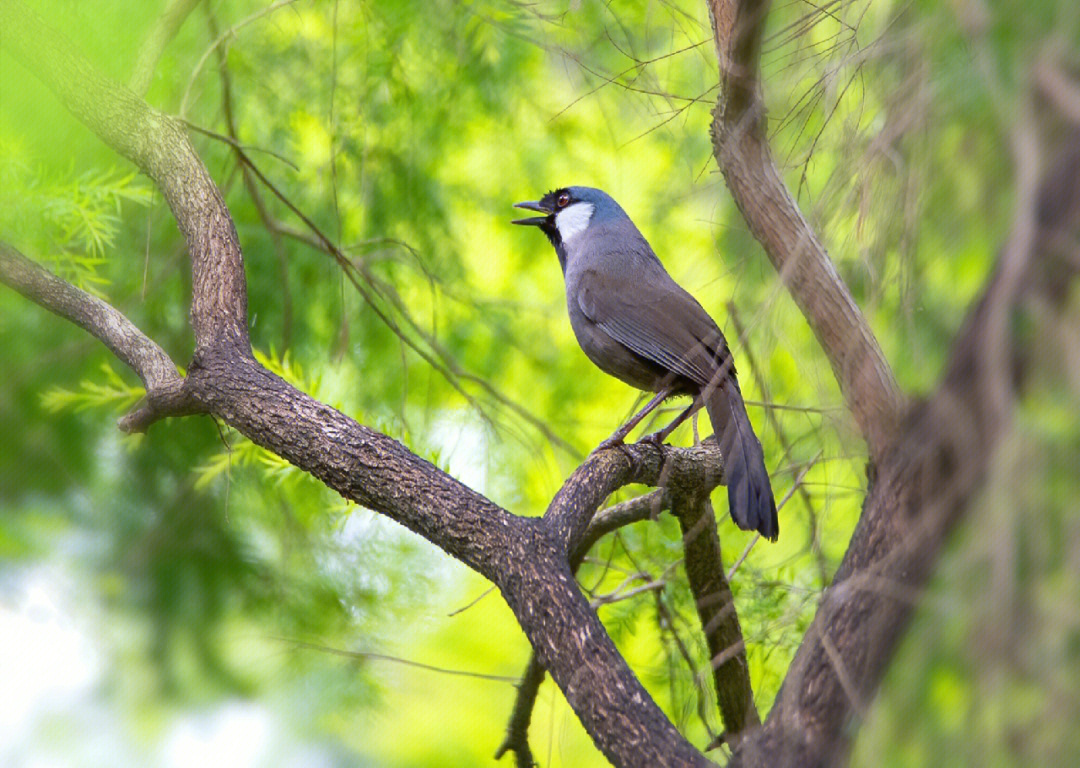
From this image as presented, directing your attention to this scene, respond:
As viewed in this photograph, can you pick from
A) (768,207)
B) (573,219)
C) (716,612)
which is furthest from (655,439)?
(573,219)

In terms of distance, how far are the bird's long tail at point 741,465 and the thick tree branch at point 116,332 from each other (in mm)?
1090

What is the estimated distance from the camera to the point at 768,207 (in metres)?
1.68

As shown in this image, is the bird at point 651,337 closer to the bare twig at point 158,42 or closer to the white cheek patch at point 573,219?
the white cheek patch at point 573,219

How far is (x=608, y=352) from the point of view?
96.1 inches

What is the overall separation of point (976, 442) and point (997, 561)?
0.21 m

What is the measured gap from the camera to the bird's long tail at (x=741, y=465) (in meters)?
1.79

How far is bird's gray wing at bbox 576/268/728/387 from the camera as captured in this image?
Answer: 88.5 inches

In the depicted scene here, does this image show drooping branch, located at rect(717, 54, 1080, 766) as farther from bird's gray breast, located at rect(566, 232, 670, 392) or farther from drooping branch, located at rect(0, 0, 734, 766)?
bird's gray breast, located at rect(566, 232, 670, 392)

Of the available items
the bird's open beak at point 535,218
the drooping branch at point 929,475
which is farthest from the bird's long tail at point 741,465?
the bird's open beak at point 535,218

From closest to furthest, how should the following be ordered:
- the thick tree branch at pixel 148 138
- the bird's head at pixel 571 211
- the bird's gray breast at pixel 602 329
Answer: the thick tree branch at pixel 148 138, the bird's gray breast at pixel 602 329, the bird's head at pixel 571 211

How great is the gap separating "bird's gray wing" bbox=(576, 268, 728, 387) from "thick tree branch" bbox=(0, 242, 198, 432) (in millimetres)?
1021

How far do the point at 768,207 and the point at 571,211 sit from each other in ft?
4.55

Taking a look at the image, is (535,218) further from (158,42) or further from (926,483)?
(926,483)

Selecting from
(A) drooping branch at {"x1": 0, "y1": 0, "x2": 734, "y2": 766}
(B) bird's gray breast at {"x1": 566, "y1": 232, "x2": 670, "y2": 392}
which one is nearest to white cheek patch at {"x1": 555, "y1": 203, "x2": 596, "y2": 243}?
(B) bird's gray breast at {"x1": 566, "y1": 232, "x2": 670, "y2": 392}
